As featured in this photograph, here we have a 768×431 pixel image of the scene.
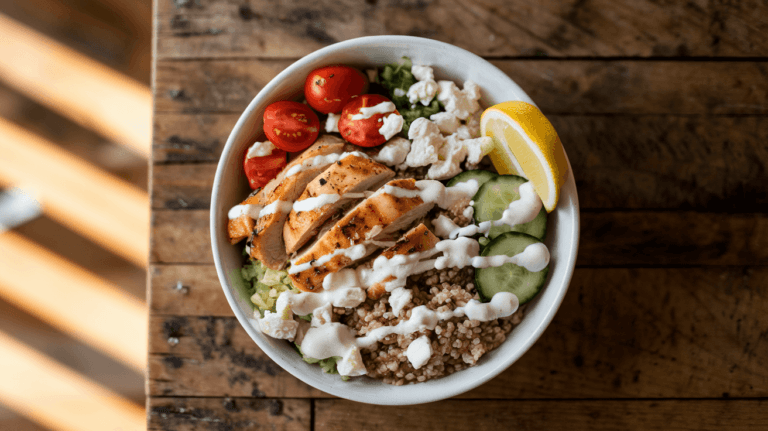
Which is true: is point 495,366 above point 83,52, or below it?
below

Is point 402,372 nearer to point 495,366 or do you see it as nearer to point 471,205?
point 495,366

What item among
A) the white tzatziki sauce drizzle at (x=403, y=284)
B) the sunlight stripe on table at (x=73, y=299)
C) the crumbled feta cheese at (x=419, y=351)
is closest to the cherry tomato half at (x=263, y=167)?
the white tzatziki sauce drizzle at (x=403, y=284)

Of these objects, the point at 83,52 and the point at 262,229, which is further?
the point at 83,52

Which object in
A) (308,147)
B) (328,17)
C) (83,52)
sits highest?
(328,17)

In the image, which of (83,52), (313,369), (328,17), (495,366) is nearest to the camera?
(495,366)

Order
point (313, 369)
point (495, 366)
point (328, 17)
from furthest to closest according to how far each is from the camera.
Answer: point (328, 17), point (313, 369), point (495, 366)

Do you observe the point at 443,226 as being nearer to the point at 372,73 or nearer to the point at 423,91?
the point at 423,91

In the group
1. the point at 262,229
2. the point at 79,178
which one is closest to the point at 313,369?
the point at 262,229

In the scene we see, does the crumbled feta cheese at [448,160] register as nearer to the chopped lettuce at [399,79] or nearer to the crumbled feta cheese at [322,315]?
the chopped lettuce at [399,79]
